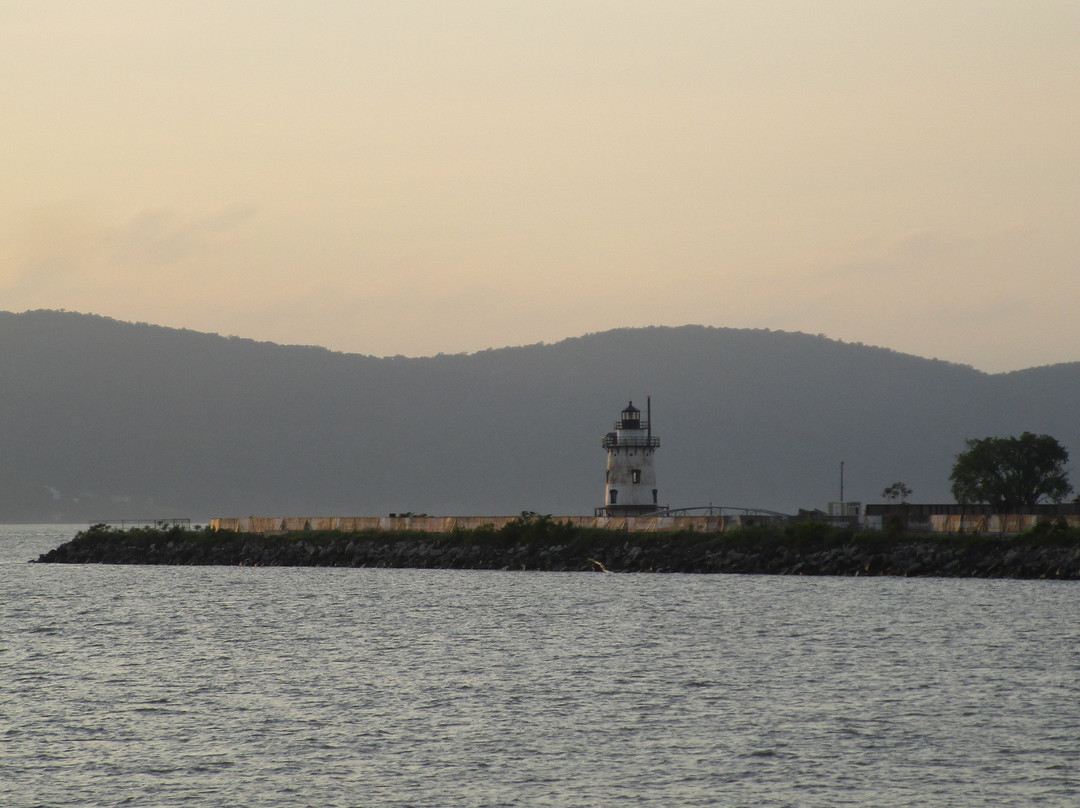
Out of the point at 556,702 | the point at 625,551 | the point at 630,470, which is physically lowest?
the point at 556,702

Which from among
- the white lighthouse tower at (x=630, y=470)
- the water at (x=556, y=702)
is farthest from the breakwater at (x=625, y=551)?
the white lighthouse tower at (x=630, y=470)

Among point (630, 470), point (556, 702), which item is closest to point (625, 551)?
point (630, 470)

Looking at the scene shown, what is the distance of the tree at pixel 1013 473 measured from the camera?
358 ft

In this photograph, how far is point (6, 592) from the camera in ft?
260

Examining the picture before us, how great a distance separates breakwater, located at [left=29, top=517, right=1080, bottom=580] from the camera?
70062mm

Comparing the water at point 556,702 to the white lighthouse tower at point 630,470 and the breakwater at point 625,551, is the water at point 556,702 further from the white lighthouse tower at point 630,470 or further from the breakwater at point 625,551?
the white lighthouse tower at point 630,470

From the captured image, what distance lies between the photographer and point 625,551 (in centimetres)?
8238

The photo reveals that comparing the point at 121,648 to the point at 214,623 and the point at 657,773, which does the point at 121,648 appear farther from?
the point at 657,773

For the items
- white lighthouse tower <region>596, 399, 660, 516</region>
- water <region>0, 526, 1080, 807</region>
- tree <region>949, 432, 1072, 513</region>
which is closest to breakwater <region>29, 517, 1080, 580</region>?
water <region>0, 526, 1080, 807</region>

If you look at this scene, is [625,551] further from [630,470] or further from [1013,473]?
[1013,473]

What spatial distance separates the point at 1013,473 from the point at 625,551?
41812 millimetres

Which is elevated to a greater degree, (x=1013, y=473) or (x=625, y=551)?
(x=1013, y=473)

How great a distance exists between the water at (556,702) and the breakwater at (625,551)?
760cm

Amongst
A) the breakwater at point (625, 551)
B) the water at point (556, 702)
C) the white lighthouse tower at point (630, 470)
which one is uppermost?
the white lighthouse tower at point (630, 470)
